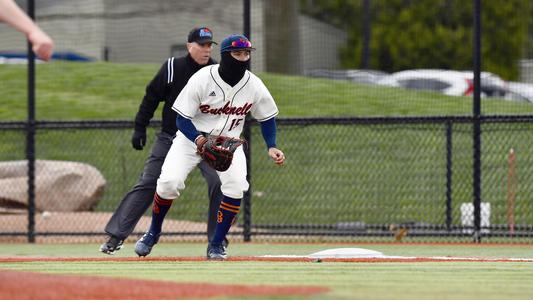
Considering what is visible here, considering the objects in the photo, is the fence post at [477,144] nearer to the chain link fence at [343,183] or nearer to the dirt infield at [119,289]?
the chain link fence at [343,183]

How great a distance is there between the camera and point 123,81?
19.5m

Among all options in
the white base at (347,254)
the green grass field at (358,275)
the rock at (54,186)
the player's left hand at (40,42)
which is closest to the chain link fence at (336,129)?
the rock at (54,186)

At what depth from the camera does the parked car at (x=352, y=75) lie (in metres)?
14.5

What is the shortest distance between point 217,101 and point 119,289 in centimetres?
333

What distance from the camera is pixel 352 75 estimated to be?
51.2 ft

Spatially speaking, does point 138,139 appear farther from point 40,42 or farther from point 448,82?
point 448,82

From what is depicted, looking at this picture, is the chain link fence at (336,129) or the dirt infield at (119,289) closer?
the dirt infield at (119,289)

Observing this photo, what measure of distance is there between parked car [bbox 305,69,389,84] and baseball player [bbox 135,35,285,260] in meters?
5.14

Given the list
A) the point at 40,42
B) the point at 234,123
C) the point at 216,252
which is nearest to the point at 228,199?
the point at 216,252

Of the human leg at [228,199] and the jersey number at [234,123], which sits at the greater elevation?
the jersey number at [234,123]

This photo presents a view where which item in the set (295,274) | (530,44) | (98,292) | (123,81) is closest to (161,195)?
Answer: (295,274)

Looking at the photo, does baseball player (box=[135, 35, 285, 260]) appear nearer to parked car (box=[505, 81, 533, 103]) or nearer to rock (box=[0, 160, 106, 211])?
rock (box=[0, 160, 106, 211])

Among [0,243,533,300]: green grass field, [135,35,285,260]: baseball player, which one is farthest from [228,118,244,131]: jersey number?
[0,243,533,300]: green grass field

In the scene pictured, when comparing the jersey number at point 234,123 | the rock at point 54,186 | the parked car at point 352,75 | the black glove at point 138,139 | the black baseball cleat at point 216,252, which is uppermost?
the parked car at point 352,75
